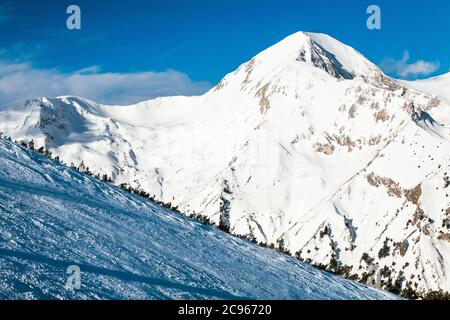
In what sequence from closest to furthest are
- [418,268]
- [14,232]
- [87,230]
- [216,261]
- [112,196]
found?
[14,232] < [87,230] < [216,261] < [112,196] < [418,268]

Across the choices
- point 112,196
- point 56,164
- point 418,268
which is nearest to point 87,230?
point 112,196
